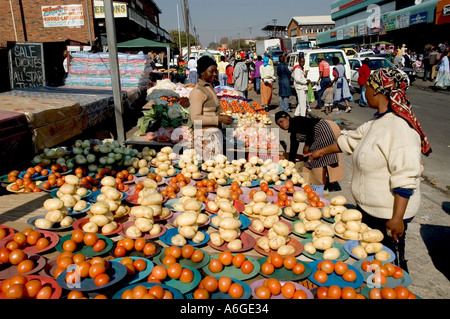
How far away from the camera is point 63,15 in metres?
20.9

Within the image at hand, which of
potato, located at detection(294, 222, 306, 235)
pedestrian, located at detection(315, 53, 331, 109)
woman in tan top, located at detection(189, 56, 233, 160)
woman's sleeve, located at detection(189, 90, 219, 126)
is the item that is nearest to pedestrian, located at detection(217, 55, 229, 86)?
pedestrian, located at detection(315, 53, 331, 109)

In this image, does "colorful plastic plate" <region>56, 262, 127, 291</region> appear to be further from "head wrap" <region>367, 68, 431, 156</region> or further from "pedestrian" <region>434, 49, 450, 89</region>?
"pedestrian" <region>434, 49, 450, 89</region>

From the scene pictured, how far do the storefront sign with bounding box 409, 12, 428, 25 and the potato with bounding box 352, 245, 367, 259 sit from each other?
32.0 m

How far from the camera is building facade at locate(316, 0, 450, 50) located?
2753 cm

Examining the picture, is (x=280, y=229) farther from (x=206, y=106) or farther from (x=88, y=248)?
(x=206, y=106)

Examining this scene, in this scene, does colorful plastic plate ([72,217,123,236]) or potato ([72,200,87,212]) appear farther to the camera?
potato ([72,200,87,212])

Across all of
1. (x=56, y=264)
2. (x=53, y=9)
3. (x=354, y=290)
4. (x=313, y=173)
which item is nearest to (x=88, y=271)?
(x=56, y=264)

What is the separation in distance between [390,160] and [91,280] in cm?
222

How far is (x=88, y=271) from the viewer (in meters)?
1.96

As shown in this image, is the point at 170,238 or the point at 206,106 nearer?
the point at 170,238

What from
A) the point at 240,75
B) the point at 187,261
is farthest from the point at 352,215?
the point at 240,75

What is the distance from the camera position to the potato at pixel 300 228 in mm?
2861
